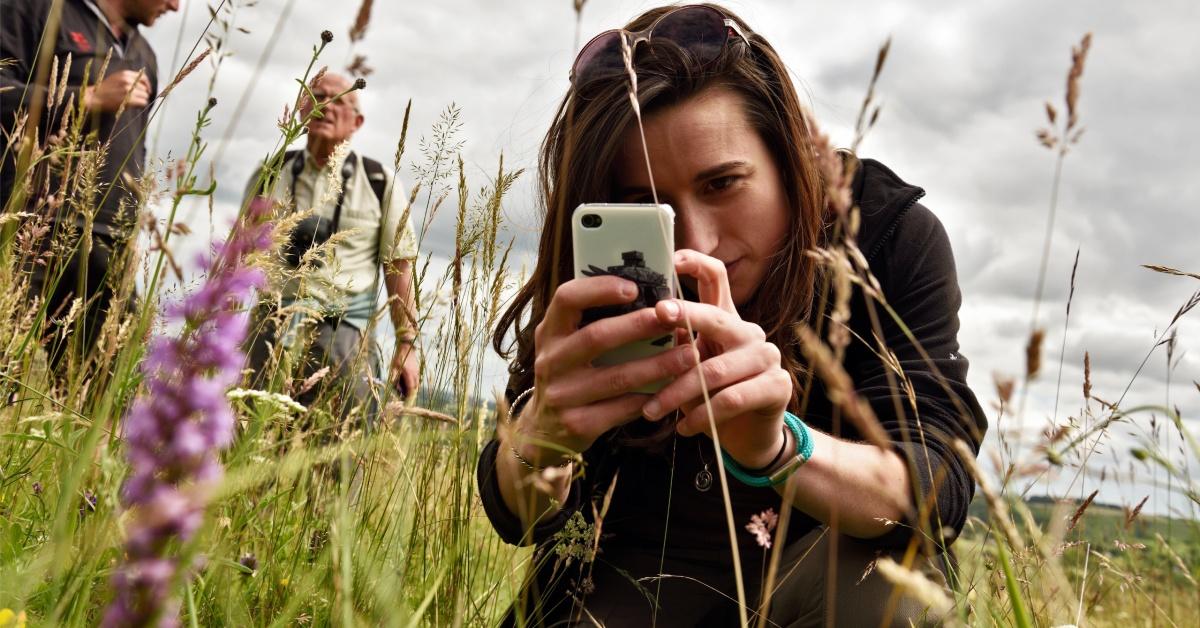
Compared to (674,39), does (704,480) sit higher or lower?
lower

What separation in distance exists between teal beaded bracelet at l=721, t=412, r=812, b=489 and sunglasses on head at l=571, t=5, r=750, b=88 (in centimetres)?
95

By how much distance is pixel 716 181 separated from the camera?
6.07ft

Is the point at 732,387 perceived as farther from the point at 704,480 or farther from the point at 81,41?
the point at 81,41

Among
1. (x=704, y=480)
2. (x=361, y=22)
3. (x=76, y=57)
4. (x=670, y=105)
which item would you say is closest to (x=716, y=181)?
(x=670, y=105)

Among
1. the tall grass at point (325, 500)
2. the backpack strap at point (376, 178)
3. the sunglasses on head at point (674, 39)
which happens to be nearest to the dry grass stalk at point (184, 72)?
the tall grass at point (325, 500)

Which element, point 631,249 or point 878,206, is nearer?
point 631,249

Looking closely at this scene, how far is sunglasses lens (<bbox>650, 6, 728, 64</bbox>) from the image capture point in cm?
199

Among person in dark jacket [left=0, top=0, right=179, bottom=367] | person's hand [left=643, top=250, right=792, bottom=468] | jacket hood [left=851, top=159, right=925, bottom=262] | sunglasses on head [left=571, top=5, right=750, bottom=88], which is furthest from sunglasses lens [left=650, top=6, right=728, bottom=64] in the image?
person in dark jacket [left=0, top=0, right=179, bottom=367]

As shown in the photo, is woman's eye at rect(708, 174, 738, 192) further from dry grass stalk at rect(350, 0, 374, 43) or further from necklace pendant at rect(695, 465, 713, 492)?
dry grass stalk at rect(350, 0, 374, 43)

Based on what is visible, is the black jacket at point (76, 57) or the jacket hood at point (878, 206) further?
the black jacket at point (76, 57)

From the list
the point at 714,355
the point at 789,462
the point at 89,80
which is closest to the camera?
the point at 789,462

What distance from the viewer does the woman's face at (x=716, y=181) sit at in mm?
1827

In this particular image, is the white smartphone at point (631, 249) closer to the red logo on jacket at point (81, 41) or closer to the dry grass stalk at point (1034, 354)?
the dry grass stalk at point (1034, 354)

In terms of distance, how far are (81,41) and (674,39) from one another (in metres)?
2.48
